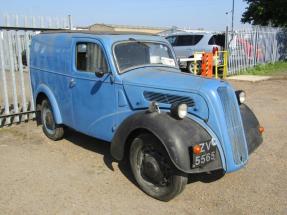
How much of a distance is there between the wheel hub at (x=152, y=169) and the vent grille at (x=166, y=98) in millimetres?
704

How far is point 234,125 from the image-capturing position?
4.48 m

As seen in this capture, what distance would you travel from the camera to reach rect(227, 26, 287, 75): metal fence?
17.1m

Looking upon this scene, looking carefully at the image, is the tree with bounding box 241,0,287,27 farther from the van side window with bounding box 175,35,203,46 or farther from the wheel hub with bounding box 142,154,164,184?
the wheel hub with bounding box 142,154,164,184

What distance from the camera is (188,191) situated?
4664 millimetres

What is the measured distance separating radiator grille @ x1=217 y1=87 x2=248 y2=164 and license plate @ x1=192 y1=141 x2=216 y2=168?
0.33 meters

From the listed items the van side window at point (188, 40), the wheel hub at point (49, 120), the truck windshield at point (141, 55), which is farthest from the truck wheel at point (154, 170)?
the van side window at point (188, 40)

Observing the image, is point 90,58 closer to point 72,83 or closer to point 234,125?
point 72,83

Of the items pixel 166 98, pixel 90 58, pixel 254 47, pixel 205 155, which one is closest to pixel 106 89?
pixel 90 58

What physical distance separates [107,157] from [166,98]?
5.70 feet

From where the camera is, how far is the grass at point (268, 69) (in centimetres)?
1762

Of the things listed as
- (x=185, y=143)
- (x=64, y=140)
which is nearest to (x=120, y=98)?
(x=185, y=143)

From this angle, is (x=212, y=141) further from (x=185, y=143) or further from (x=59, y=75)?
(x=59, y=75)

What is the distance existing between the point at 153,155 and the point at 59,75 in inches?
99.5

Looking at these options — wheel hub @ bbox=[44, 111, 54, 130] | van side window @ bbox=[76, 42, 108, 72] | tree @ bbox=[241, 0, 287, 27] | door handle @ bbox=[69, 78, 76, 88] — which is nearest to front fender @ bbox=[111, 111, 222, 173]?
van side window @ bbox=[76, 42, 108, 72]
